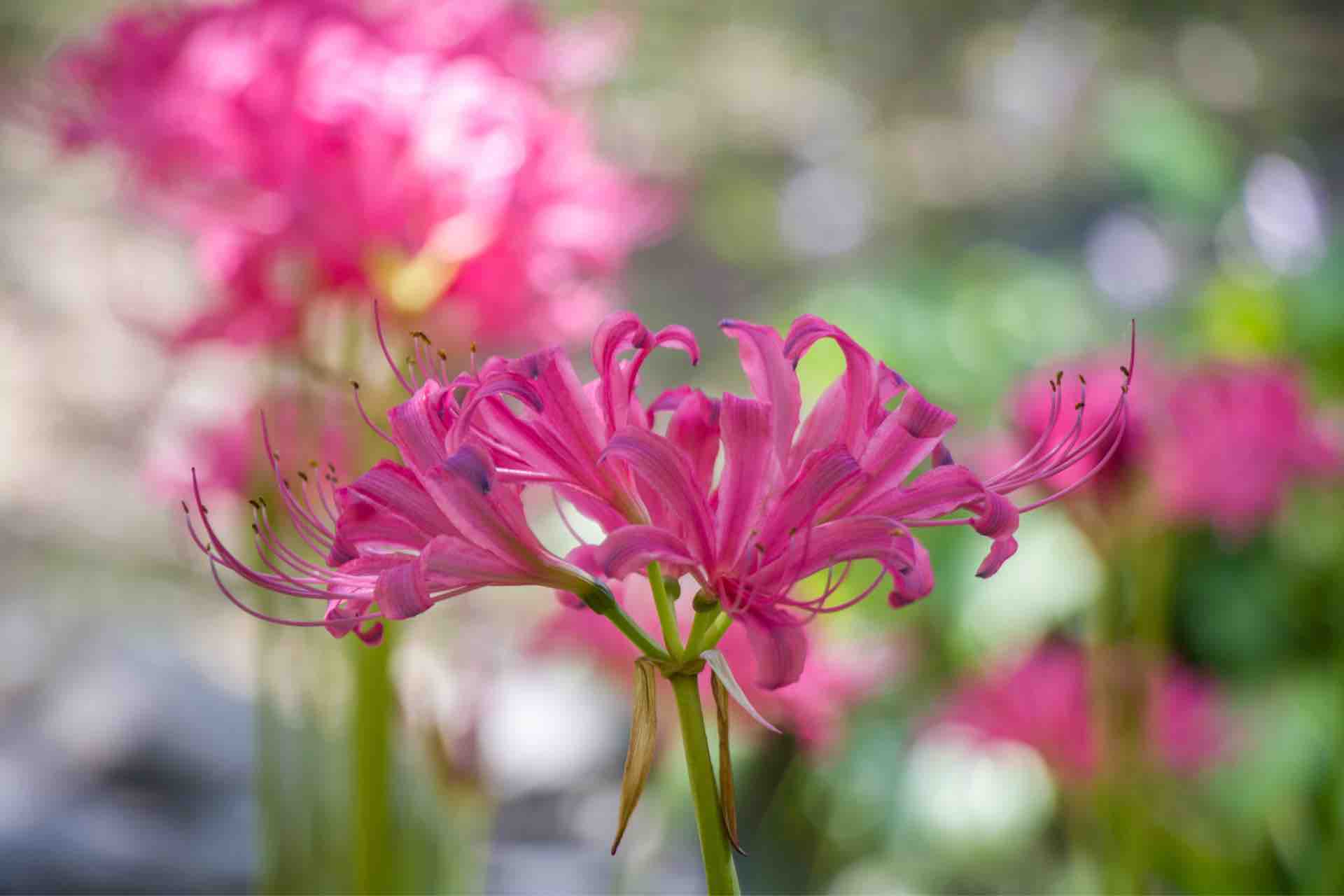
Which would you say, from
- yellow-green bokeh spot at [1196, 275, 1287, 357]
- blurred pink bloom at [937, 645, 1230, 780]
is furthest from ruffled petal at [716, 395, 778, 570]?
yellow-green bokeh spot at [1196, 275, 1287, 357]

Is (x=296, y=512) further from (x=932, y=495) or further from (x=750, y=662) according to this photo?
(x=750, y=662)

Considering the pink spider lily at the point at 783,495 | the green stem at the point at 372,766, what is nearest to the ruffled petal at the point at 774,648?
the pink spider lily at the point at 783,495

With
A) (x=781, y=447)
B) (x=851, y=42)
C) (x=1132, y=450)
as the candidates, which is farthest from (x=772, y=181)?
(x=781, y=447)

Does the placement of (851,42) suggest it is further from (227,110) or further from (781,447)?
(781,447)

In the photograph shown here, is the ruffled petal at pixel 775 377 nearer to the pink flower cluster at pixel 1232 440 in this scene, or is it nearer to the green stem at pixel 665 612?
the green stem at pixel 665 612

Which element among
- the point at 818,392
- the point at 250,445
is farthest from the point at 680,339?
the point at 818,392

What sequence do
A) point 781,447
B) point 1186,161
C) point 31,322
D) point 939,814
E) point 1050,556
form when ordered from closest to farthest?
point 781,447
point 939,814
point 1050,556
point 1186,161
point 31,322

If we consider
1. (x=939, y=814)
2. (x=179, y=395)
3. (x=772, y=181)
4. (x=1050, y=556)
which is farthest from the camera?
(x=772, y=181)
